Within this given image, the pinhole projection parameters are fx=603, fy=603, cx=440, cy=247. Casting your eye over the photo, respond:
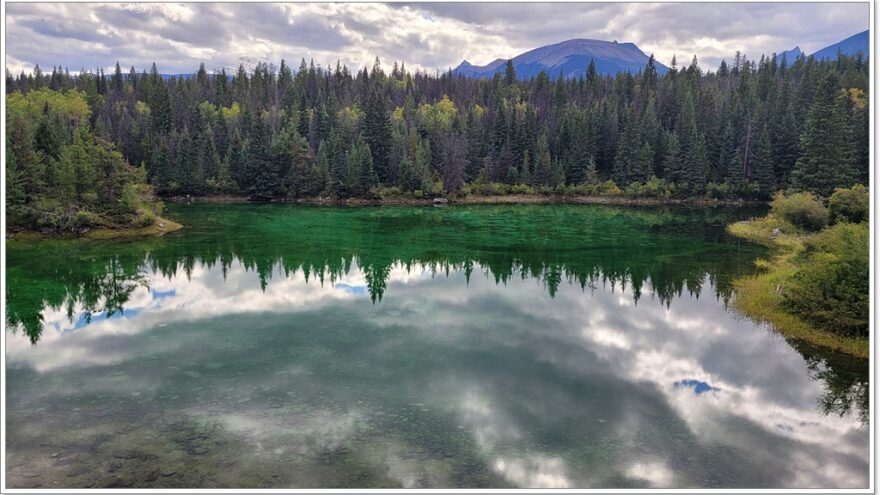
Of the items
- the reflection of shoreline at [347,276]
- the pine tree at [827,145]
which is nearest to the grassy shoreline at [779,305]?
the reflection of shoreline at [347,276]

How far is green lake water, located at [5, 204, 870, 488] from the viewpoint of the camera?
1432cm

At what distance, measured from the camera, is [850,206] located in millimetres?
44844

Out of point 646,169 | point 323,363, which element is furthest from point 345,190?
point 323,363

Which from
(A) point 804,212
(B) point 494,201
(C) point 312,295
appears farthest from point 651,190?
(C) point 312,295

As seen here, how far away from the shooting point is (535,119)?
356 feet

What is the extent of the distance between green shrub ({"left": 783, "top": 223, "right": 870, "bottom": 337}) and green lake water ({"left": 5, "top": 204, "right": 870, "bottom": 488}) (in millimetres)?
1760

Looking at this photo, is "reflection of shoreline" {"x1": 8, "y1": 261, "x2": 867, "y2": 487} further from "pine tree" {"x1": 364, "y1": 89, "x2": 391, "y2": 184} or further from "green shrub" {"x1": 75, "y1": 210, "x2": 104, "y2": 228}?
"pine tree" {"x1": 364, "y1": 89, "x2": 391, "y2": 184}

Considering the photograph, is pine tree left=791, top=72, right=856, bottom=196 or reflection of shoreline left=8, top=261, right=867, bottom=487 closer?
reflection of shoreline left=8, top=261, right=867, bottom=487

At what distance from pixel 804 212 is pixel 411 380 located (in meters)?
45.9

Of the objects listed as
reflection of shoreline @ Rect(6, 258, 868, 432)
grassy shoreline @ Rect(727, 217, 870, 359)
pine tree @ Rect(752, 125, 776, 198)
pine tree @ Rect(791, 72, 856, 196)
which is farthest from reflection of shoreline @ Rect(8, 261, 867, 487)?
pine tree @ Rect(752, 125, 776, 198)

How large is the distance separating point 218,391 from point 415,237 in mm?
35798

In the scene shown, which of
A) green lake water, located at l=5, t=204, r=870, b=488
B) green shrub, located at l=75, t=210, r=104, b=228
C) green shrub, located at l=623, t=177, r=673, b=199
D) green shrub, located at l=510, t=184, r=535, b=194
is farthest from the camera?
green shrub, located at l=510, t=184, r=535, b=194

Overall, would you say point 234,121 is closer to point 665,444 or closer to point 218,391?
point 218,391

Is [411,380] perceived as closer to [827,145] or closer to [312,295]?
[312,295]
